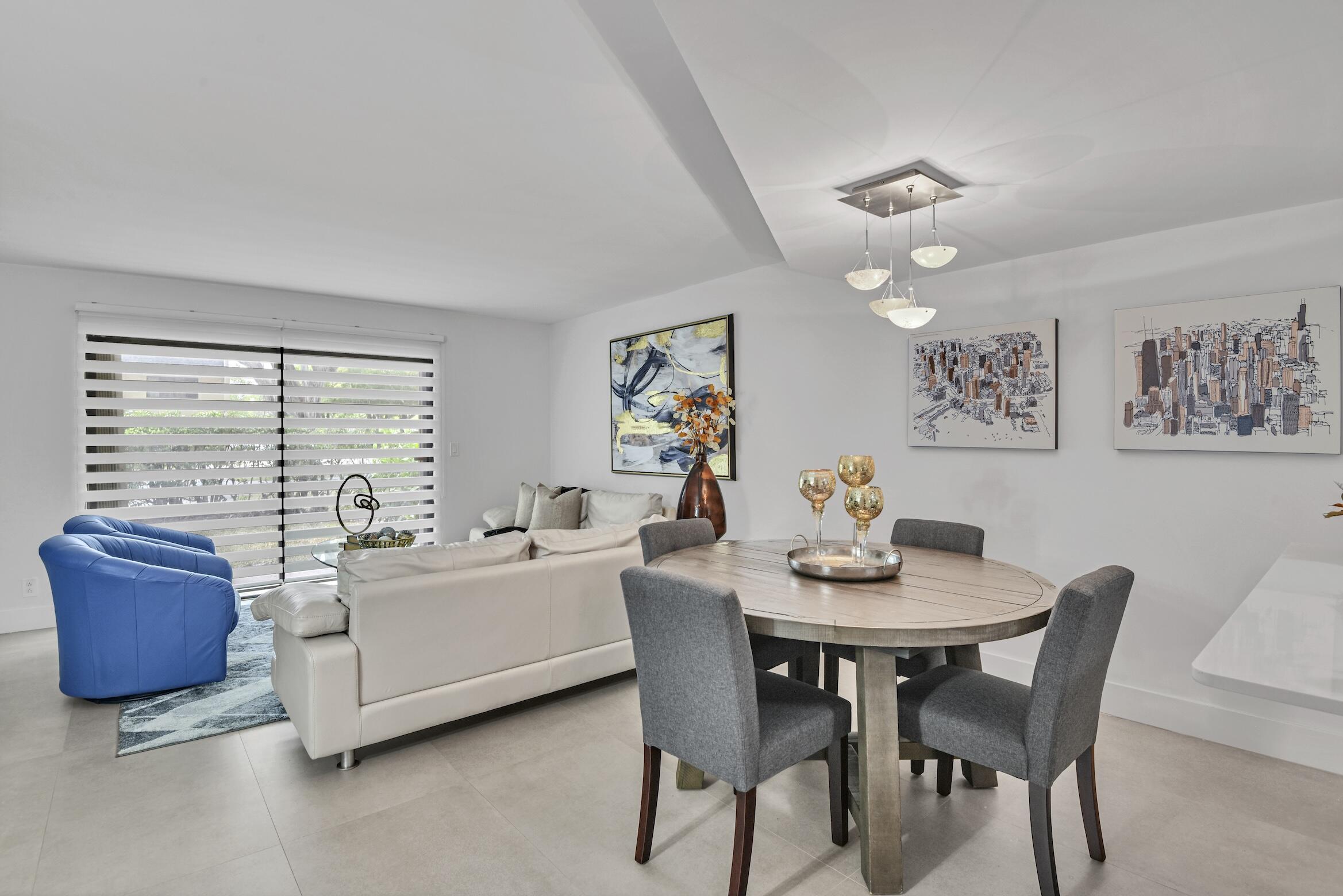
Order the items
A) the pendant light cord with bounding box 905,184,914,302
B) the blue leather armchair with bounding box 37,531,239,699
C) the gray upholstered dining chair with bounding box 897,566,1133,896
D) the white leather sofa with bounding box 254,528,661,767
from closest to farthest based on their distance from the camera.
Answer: the gray upholstered dining chair with bounding box 897,566,1133,896 → the pendant light cord with bounding box 905,184,914,302 → the white leather sofa with bounding box 254,528,661,767 → the blue leather armchair with bounding box 37,531,239,699

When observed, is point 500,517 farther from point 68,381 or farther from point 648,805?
point 648,805

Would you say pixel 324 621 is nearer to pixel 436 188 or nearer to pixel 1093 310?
pixel 436 188

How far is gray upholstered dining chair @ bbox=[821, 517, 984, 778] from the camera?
8.20 feet

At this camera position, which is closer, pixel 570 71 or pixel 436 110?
pixel 570 71

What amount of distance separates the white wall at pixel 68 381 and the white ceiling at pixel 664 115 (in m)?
1.15

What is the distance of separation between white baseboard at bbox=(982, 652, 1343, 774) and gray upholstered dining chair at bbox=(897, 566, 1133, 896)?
1.84 ft

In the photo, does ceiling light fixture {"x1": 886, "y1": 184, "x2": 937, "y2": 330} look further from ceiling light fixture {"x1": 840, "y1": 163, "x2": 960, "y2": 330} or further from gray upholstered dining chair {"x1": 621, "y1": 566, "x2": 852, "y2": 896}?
gray upholstered dining chair {"x1": 621, "y1": 566, "x2": 852, "y2": 896}

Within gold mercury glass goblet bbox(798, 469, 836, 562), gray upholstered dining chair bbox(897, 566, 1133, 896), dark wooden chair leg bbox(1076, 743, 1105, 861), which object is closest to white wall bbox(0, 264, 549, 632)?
gold mercury glass goblet bbox(798, 469, 836, 562)

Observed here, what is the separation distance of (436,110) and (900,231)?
1940 millimetres

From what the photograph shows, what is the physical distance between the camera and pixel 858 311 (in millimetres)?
4012

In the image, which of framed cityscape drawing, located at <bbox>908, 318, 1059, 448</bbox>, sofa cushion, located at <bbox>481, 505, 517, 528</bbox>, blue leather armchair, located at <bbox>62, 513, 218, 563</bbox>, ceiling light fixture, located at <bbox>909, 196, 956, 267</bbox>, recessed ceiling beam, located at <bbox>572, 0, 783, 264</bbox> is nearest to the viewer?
recessed ceiling beam, located at <bbox>572, 0, 783, 264</bbox>

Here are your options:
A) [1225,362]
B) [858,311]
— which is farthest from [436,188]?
[1225,362]

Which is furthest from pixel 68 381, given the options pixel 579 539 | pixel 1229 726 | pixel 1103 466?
pixel 1229 726

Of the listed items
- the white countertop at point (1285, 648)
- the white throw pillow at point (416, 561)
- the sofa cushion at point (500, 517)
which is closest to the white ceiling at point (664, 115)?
the white countertop at point (1285, 648)
